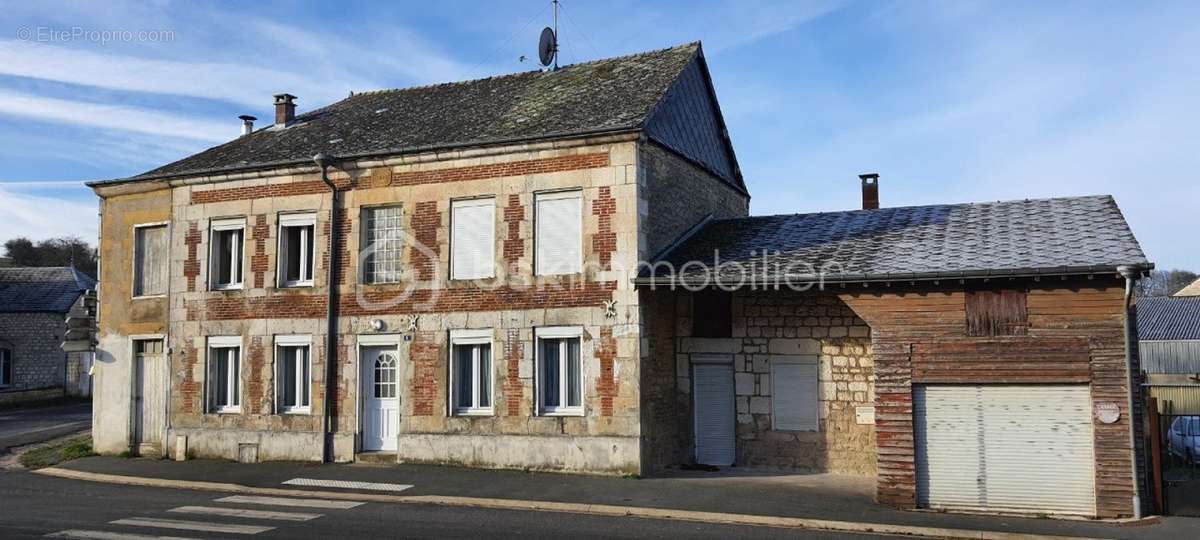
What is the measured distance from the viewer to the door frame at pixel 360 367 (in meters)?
15.9

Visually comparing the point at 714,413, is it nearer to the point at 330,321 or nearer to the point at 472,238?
the point at 472,238

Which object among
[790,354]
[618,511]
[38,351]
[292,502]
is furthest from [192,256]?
[38,351]

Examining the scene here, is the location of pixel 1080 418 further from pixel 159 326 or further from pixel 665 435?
pixel 159 326

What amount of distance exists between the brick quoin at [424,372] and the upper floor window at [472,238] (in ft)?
3.93

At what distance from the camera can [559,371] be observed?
49.4 ft

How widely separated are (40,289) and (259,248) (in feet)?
93.5

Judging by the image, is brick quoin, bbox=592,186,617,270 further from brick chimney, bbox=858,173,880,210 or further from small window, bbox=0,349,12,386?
small window, bbox=0,349,12,386

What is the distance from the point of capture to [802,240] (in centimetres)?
1513

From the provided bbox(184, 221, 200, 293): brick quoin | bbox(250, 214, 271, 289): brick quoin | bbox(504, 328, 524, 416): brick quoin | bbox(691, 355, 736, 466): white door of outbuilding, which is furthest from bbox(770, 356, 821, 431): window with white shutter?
bbox(184, 221, 200, 293): brick quoin

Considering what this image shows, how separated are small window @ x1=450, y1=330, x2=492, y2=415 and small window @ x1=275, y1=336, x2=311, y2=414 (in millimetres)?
2976

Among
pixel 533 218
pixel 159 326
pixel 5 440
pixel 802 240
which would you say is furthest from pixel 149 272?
pixel 802 240

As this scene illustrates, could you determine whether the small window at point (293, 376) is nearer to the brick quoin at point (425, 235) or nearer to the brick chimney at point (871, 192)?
the brick quoin at point (425, 235)

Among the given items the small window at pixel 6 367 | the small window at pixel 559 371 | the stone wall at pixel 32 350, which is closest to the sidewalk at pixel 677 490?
the small window at pixel 559 371

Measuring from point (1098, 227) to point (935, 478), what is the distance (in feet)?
14.4
